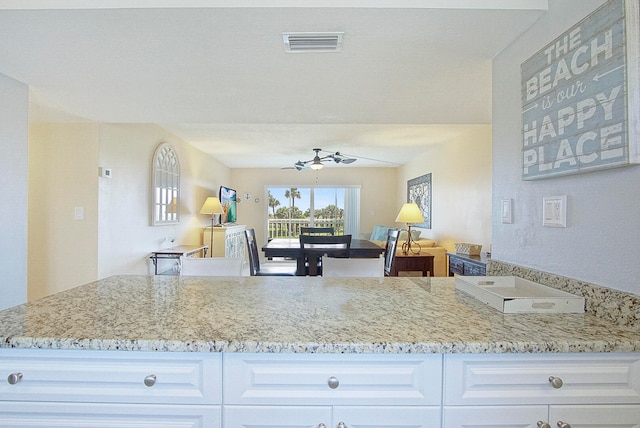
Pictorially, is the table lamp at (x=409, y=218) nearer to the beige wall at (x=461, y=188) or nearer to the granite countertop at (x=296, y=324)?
the beige wall at (x=461, y=188)

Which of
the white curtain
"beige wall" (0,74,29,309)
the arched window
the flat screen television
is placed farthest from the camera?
the white curtain

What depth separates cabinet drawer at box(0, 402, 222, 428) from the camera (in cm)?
90

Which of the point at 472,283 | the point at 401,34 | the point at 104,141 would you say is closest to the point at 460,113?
the point at 401,34

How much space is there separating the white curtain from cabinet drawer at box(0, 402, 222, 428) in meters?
7.30

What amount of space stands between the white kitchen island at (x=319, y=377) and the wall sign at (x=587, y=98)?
0.54m

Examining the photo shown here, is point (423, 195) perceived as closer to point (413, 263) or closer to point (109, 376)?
point (413, 263)

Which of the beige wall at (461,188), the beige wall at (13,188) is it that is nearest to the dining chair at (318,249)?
the beige wall at (461,188)

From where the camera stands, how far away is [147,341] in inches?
34.2

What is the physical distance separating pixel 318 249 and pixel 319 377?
2.58 m

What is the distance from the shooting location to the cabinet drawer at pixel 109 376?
0.90 metres

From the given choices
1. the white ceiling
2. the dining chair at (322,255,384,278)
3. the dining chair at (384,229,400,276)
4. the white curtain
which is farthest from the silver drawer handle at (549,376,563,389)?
the white curtain

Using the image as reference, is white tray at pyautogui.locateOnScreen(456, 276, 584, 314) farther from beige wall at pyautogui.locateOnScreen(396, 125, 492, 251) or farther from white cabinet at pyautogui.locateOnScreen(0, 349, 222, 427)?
beige wall at pyautogui.locateOnScreen(396, 125, 492, 251)

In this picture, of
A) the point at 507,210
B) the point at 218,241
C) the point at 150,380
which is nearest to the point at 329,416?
the point at 150,380

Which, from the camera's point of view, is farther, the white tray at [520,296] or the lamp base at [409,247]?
the lamp base at [409,247]
